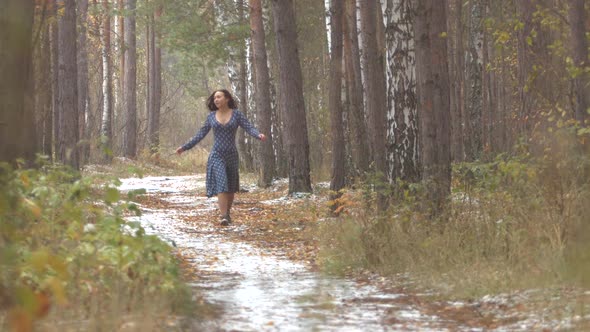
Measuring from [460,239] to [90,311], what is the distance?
3.89m

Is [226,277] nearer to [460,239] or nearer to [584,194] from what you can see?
[460,239]

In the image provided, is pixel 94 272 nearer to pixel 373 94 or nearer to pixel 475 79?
pixel 373 94

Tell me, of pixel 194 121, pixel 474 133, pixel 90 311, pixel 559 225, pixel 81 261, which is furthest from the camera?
pixel 194 121

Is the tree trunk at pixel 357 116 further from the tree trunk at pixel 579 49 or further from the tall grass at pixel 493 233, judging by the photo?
the tall grass at pixel 493 233

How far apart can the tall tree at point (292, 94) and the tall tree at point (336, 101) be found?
→ 235cm

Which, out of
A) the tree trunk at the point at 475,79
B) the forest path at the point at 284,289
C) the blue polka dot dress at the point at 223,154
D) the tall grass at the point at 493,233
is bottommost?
the forest path at the point at 284,289

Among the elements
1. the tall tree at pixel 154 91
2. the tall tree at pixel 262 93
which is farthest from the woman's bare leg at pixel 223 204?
the tall tree at pixel 154 91

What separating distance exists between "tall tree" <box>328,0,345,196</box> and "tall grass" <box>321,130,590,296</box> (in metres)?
4.87

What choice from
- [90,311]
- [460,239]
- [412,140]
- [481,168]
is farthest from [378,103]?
[90,311]

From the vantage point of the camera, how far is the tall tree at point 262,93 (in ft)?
70.1

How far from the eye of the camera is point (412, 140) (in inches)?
440

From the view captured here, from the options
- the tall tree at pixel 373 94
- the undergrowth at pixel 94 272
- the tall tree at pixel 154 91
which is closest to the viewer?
the undergrowth at pixel 94 272

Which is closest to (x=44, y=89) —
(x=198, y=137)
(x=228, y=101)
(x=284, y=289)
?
(x=198, y=137)

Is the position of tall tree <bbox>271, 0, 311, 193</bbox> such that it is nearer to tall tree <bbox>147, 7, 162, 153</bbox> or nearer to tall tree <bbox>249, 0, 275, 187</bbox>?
tall tree <bbox>249, 0, 275, 187</bbox>
